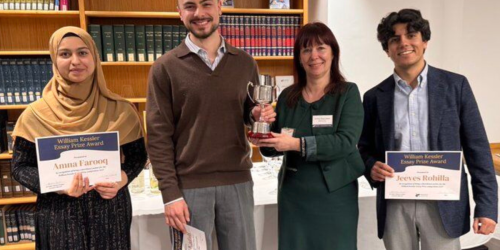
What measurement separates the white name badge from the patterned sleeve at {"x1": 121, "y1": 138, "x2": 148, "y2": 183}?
77cm

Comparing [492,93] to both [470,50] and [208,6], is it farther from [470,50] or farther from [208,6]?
[208,6]

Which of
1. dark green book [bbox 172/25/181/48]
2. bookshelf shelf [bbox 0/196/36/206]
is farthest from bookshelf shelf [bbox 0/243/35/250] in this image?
dark green book [bbox 172/25/181/48]

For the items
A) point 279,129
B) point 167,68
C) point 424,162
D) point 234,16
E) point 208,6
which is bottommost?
point 424,162

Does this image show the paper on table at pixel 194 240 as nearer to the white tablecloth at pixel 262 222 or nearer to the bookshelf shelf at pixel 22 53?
the white tablecloth at pixel 262 222

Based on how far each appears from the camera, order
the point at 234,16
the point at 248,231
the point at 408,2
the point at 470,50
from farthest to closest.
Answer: the point at 470,50
the point at 408,2
the point at 234,16
the point at 248,231

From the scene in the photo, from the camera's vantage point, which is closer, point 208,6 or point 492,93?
point 208,6

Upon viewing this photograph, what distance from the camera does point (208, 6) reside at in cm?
148

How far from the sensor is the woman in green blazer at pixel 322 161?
5.06 ft

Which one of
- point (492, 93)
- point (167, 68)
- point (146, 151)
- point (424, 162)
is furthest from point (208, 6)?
point (492, 93)

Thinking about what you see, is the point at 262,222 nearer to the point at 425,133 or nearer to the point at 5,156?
the point at 425,133

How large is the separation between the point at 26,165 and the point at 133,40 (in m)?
1.94

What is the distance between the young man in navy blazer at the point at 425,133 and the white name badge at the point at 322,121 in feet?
0.74

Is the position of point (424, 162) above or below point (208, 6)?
below

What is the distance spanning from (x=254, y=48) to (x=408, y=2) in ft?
5.23
